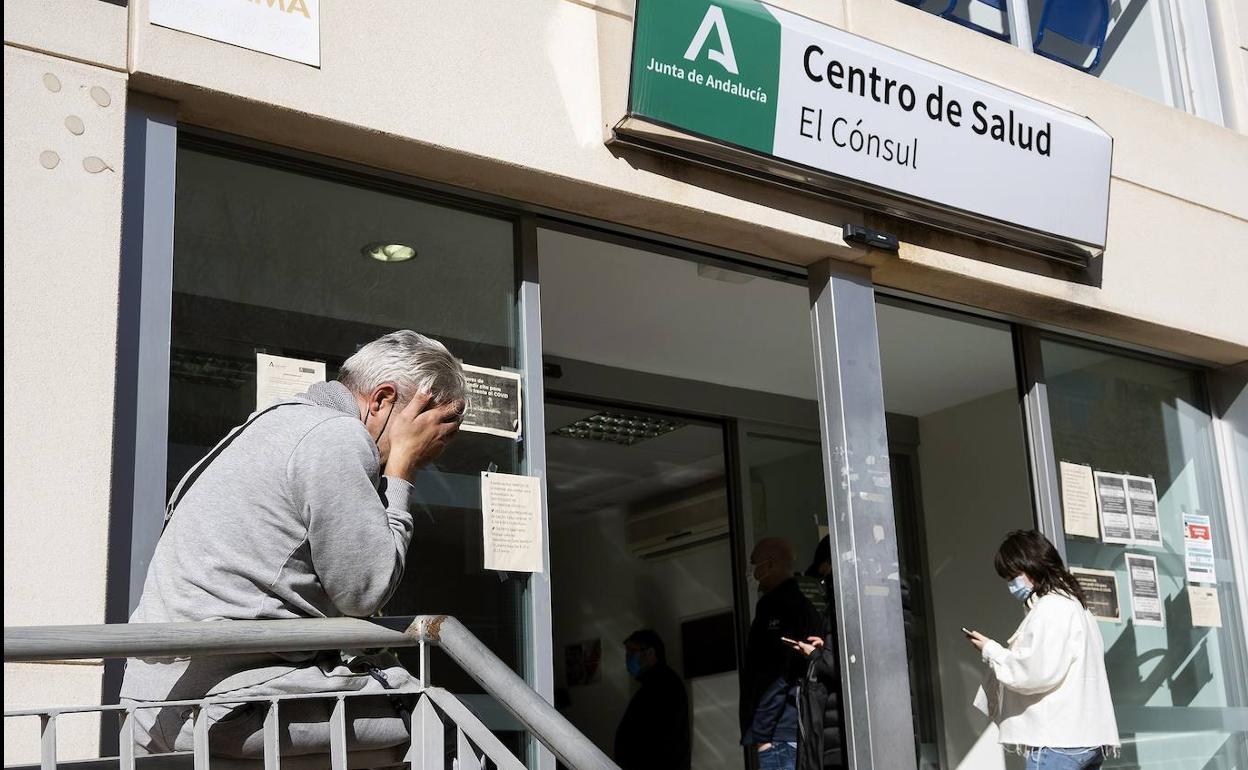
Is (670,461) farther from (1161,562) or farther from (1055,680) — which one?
(1055,680)

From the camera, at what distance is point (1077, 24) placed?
609 cm

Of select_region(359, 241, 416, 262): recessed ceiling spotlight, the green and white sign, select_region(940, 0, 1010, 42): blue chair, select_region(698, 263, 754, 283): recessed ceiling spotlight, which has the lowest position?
select_region(359, 241, 416, 262): recessed ceiling spotlight

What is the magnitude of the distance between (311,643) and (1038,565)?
11.1 ft

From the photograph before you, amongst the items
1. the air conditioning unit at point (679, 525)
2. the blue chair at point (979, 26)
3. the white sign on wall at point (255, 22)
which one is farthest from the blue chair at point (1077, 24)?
the air conditioning unit at point (679, 525)

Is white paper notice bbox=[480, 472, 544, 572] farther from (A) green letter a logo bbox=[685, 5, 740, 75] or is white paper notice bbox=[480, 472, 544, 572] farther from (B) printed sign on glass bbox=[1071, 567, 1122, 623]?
(B) printed sign on glass bbox=[1071, 567, 1122, 623]

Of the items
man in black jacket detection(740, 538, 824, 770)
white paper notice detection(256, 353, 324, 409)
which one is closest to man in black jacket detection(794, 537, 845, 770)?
man in black jacket detection(740, 538, 824, 770)

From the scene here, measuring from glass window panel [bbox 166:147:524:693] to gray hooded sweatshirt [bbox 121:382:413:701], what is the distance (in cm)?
89

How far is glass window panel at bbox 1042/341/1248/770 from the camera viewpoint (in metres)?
5.61

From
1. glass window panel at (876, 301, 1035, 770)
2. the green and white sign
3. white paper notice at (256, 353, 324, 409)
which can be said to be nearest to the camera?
white paper notice at (256, 353, 324, 409)

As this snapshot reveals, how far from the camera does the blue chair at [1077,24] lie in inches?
234

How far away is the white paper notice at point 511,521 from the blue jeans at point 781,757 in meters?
2.31

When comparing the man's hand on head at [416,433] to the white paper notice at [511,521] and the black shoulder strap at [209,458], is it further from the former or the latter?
the white paper notice at [511,521]

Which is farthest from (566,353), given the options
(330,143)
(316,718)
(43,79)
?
(316,718)

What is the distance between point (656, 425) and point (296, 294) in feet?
14.6
